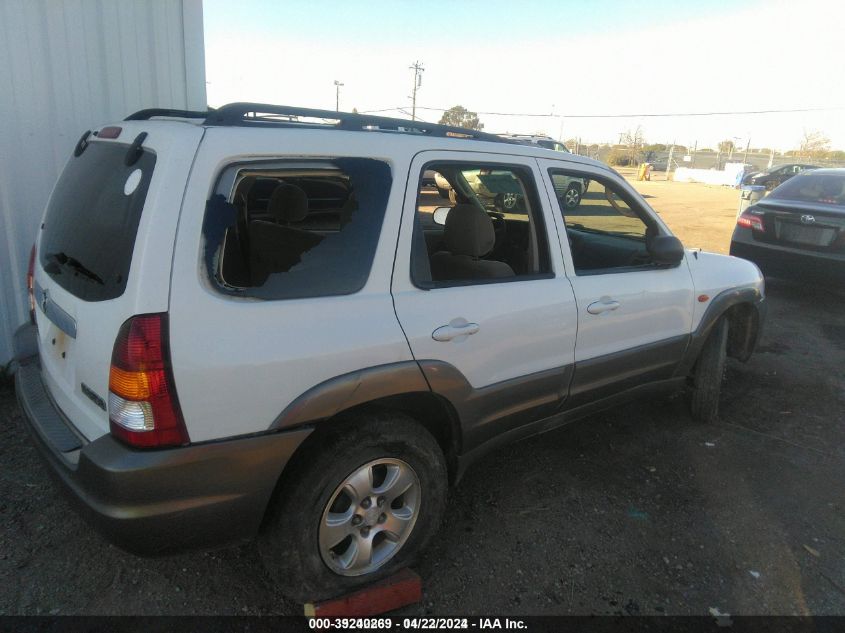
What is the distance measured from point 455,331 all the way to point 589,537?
1.28 m

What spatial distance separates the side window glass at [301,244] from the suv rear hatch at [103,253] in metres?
0.16

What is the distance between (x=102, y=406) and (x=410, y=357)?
1048 millimetres

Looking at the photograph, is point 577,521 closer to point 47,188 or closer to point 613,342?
point 613,342

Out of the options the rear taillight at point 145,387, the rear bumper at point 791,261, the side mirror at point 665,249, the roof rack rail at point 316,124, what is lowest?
the rear bumper at point 791,261

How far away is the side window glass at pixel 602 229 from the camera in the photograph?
3.12 m

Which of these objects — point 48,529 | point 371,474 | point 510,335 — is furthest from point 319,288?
point 48,529

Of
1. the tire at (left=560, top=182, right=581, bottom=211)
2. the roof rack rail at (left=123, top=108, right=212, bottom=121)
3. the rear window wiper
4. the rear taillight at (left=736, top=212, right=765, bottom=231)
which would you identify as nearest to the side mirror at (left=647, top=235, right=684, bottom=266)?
the tire at (left=560, top=182, right=581, bottom=211)

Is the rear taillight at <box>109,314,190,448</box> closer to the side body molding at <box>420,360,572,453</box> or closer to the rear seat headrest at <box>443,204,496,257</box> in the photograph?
the side body molding at <box>420,360,572,453</box>

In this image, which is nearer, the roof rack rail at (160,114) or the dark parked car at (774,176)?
the roof rack rail at (160,114)

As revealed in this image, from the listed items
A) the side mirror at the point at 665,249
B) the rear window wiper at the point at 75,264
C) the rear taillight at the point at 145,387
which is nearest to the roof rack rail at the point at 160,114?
the rear window wiper at the point at 75,264

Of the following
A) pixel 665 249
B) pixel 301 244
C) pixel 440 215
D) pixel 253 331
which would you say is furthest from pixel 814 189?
pixel 253 331

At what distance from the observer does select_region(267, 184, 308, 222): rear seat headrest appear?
2865 millimetres

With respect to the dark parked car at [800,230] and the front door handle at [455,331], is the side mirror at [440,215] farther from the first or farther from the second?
the dark parked car at [800,230]

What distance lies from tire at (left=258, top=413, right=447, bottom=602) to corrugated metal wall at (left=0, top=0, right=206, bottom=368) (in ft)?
9.92
